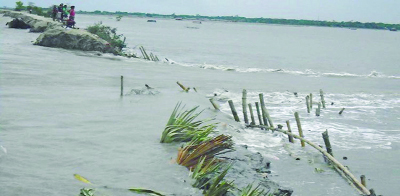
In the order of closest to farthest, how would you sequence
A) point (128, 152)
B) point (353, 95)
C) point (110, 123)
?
point (128, 152)
point (110, 123)
point (353, 95)

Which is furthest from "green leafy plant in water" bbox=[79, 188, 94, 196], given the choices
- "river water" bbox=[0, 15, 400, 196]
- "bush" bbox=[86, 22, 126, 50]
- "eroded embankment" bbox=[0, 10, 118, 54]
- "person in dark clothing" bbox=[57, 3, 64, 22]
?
"person in dark clothing" bbox=[57, 3, 64, 22]

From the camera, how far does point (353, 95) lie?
2216 cm

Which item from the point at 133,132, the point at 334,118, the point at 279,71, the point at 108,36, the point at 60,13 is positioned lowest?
the point at 279,71

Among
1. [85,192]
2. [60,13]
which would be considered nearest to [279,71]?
[60,13]

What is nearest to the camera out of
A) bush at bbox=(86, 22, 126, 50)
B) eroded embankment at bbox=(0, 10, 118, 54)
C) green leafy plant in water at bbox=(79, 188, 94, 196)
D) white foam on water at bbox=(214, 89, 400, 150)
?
green leafy plant in water at bbox=(79, 188, 94, 196)

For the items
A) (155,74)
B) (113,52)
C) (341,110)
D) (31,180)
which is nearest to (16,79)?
(155,74)

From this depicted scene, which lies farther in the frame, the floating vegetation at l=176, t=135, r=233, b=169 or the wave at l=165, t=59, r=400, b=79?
the wave at l=165, t=59, r=400, b=79

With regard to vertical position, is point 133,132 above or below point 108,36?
below

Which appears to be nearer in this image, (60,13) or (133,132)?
(133,132)

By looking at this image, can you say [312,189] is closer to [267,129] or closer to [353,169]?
[353,169]

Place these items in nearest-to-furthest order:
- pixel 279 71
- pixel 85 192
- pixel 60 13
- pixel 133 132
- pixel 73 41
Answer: pixel 85 192, pixel 133 132, pixel 73 41, pixel 279 71, pixel 60 13

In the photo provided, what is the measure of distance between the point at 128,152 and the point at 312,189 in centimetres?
331

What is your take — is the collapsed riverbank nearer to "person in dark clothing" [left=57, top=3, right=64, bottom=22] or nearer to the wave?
the wave

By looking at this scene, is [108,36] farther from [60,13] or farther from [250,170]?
[250,170]
